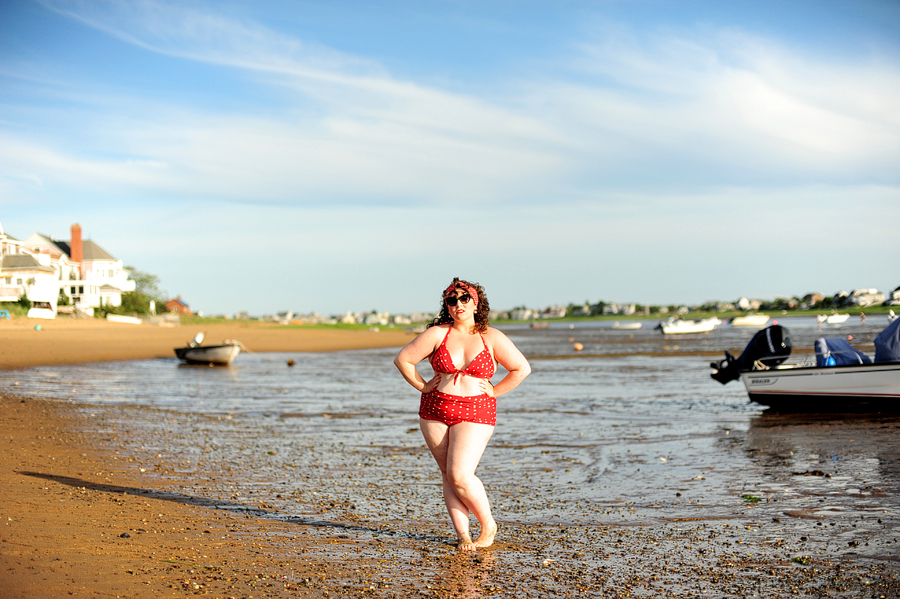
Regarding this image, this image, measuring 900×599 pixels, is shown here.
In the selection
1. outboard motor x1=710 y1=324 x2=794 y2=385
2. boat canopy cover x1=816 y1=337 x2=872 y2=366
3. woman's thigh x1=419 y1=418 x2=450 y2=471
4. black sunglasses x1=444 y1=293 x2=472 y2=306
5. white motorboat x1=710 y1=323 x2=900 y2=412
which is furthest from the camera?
outboard motor x1=710 y1=324 x2=794 y2=385

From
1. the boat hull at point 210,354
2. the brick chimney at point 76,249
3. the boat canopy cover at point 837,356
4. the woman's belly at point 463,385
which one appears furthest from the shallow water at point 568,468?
the brick chimney at point 76,249

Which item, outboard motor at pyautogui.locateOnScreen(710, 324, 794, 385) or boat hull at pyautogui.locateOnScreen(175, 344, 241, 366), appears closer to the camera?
outboard motor at pyautogui.locateOnScreen(710, 324, 794, 385)

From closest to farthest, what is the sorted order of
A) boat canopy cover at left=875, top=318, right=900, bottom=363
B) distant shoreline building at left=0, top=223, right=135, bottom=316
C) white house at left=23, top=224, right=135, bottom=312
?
1. boat canopy cover at left=875, top=318, right=900, bottom=363
2. distant shoreline building at left=0, top=223, right=135, bottom=316
3. white house at left=23, top=224, right=135, bottom=312

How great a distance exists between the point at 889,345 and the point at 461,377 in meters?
14.1

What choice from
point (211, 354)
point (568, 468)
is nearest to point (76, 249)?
point (211, 354)

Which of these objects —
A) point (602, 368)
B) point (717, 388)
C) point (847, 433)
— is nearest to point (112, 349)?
point (602, 368)

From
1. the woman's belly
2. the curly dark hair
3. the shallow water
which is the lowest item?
the shallow water

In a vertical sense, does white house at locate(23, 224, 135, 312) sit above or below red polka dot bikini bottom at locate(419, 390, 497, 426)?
above

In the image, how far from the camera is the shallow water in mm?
7027

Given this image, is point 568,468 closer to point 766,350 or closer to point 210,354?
point 766,350

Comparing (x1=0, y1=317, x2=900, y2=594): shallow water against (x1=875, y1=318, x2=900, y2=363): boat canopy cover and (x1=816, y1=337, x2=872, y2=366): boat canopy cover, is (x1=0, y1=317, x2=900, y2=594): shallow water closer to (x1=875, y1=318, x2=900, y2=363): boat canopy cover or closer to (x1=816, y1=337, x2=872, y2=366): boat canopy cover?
(x1=875, y1=318, x2=900, y2=363): boat canopy cover

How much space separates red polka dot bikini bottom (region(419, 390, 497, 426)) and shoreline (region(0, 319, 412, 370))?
85.1 ft

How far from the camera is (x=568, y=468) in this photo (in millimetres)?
10984

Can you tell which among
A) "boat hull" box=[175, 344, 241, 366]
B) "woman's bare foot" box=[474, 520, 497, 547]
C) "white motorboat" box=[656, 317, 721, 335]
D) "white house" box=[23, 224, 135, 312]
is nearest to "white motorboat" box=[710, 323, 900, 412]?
"woman's bare foot" box=[474, 520, 497, 547]
